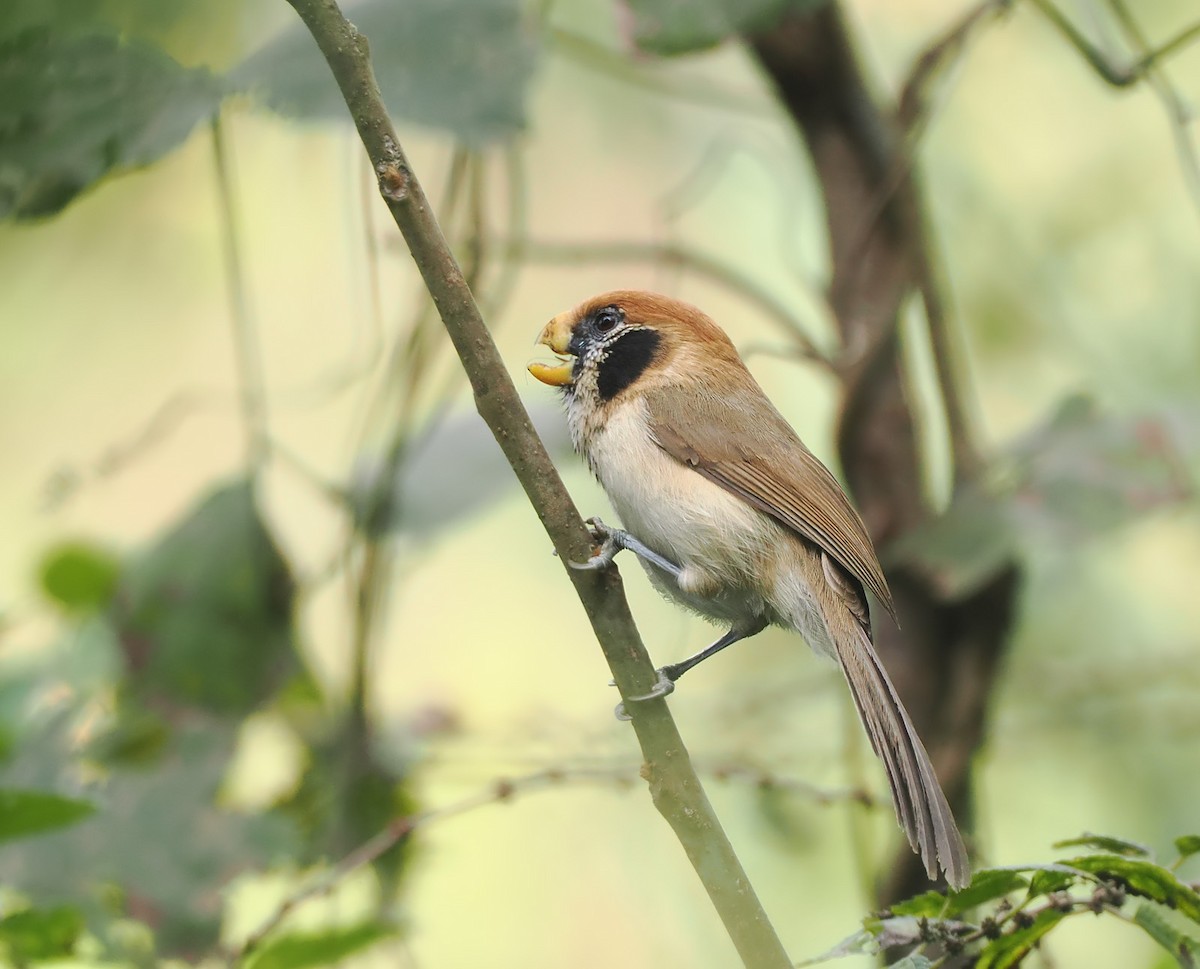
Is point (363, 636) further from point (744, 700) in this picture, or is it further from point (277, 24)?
point (277, 24)

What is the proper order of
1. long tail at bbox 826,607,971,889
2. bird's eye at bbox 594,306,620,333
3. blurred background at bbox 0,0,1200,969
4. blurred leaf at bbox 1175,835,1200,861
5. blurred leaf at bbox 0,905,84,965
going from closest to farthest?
blurred leaf at bbox 1175,835,1200,861
long tail at bbox 826,607,971,889
blurred leaf at bbox 0,905,84,965
blurred background at bbox 0,0,1200,969
bird's eye at bbox 594,306,620,333

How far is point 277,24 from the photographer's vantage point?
355 cm

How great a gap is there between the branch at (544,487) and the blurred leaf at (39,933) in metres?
0.92

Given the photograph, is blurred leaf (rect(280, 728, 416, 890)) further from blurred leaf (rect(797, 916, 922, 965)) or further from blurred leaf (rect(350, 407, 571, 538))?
blurred leaf (rect(797, 916, 922, 965))

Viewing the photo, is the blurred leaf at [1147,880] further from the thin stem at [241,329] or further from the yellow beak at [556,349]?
the thin stem at [241,329]

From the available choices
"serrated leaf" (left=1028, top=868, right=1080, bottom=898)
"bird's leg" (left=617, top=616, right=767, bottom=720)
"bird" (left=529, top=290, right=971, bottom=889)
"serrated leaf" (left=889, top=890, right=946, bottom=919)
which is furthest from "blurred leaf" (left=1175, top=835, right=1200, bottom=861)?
"bird" (left=529, top=290, right=971, bottom=889)

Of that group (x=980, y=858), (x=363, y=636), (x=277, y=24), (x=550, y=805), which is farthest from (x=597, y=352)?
(x=550, y=805)

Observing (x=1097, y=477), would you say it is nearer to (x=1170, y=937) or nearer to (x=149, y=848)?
(x=1170, y=937)

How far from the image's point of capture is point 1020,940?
134cm

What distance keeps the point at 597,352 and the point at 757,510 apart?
0.47m

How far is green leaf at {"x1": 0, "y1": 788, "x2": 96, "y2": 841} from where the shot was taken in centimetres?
178

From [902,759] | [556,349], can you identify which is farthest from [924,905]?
[556,349]

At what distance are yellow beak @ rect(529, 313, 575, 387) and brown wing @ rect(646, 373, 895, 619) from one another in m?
0.19

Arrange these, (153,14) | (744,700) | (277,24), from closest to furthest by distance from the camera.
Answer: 1. (153,14)
2. (277,24)
3. (744,700)
